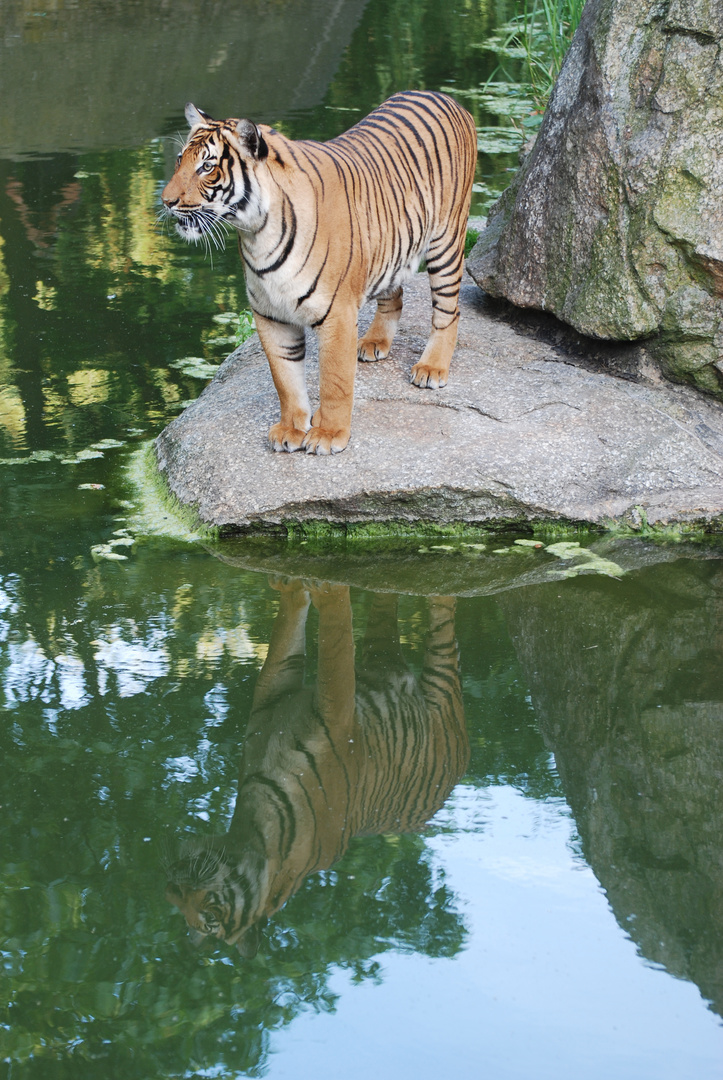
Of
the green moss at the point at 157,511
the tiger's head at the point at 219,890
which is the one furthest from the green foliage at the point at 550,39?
the tiger's head at the point at 219,890

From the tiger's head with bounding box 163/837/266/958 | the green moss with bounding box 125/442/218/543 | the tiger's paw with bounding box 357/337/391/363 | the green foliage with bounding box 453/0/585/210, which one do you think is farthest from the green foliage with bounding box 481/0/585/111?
the tiger's head with bounding box 163/837/266/958

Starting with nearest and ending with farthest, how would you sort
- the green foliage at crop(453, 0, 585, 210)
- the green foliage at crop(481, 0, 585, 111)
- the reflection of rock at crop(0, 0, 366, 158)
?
the green foliage at crop(481, 0, 585, 111), the green foliage at crop(453, 0, 585, 210), the reflection of rock at crop(0, 0, 366, 158)

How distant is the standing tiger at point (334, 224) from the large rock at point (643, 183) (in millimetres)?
478

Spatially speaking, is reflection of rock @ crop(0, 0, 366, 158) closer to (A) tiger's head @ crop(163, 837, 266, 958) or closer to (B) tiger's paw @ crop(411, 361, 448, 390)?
(B) tiger's paw @ crop(411, 361, 448, 390)

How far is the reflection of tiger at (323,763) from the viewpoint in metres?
2.49

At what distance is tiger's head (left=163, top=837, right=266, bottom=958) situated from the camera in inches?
93.3

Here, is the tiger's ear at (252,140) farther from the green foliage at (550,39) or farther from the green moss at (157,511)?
the green foliage at (550,39)

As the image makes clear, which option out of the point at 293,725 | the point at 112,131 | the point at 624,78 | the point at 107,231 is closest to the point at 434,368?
the point at 624,78

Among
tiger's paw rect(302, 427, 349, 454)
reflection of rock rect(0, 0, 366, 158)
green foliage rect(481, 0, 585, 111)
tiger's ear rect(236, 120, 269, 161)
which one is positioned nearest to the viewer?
tiger's ear rect(236, 120, 269, 161)

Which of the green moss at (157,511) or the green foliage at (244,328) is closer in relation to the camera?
the green moss at (157,511)

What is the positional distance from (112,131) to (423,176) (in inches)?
233

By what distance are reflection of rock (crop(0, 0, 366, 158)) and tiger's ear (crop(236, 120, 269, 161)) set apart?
604cm

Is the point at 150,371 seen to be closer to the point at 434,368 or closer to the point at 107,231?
the point at 434,368

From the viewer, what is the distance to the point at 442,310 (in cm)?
459
